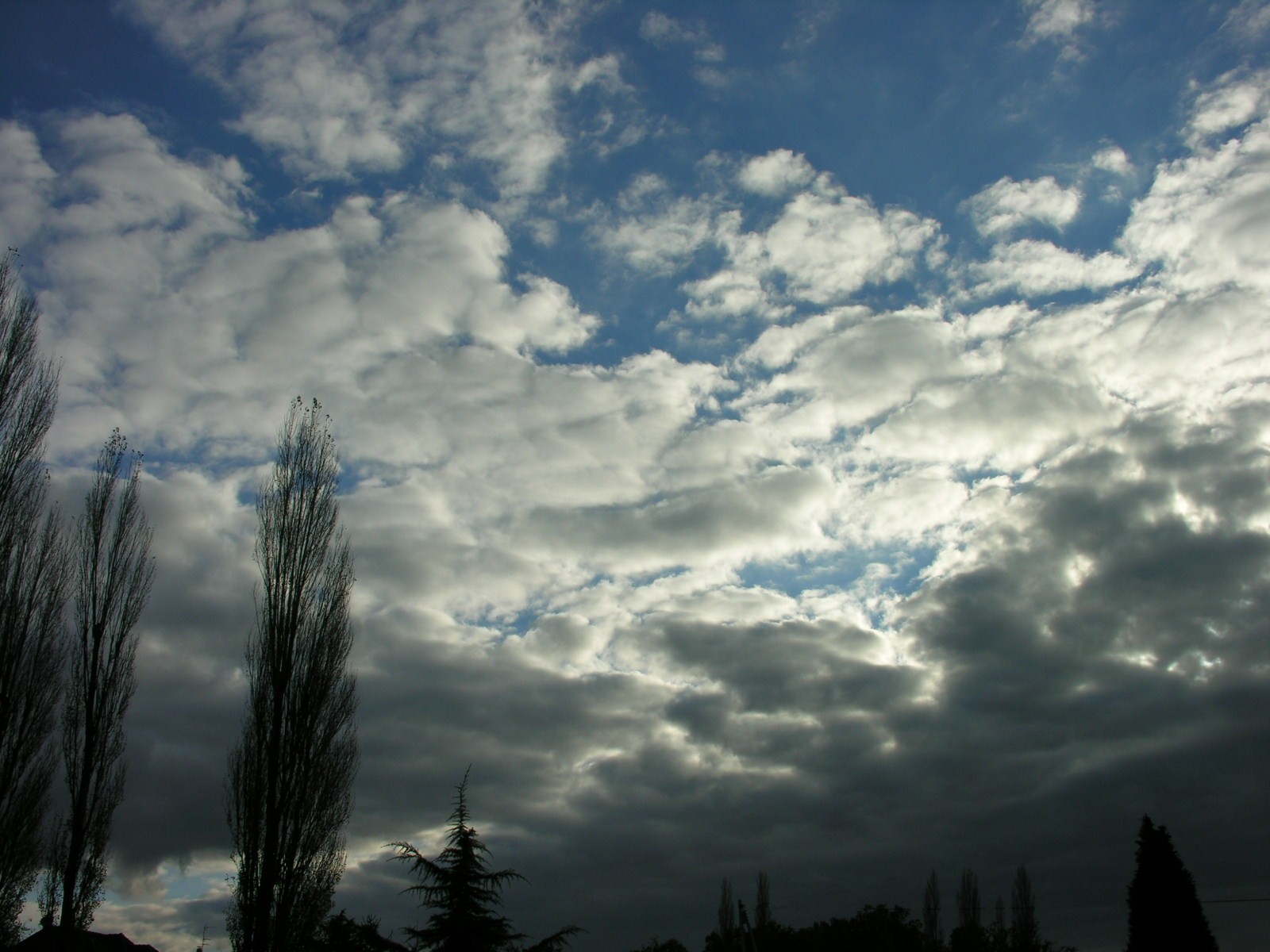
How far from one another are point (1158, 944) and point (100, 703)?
4206 centimetres

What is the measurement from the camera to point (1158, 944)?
39531 mm

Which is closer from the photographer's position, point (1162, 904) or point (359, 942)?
point (359, 942)

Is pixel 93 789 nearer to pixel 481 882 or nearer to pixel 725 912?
pixel 481 882

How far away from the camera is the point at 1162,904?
132ft

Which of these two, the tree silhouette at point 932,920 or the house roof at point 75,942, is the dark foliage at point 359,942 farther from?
the tree silhouette at point 932,920

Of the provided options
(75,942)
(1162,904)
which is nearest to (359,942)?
(75,942)

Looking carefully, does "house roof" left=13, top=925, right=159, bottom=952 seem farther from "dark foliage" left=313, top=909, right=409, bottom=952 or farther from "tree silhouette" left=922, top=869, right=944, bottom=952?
"tree silhouette" left=922, top=869, right=944, bottom=952

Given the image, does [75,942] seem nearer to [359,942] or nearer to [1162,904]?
[359,942]

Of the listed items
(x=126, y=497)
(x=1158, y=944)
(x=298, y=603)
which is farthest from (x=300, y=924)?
(x=1158, y=944)

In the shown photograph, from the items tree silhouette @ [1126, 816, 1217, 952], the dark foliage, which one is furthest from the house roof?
tree silhouette @ [1126, 816, 1217, 952]

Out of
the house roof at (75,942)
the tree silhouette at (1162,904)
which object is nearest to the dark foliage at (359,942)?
the house roof at (75,942)

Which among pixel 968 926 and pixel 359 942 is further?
pixel 968 926

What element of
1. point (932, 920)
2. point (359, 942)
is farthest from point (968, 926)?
point (359, 942)

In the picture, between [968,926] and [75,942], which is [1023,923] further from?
[75,942]
